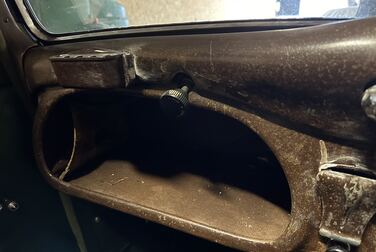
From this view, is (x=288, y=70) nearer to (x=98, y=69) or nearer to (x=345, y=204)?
(x=345, y=204)

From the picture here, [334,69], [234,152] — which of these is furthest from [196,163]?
[334,69]

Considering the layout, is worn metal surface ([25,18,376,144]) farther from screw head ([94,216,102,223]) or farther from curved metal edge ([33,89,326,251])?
screw head ([94,216,102,223])

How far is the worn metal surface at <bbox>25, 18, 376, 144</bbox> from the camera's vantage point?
1.12ft

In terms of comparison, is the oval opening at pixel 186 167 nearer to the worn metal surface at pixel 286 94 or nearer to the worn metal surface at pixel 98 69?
the worn metal surface at pixel 286 94

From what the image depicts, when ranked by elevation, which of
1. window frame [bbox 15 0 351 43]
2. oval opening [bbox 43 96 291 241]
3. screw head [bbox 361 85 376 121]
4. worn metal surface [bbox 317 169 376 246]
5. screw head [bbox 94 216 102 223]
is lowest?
screw head [bbox 94 216 102 223]

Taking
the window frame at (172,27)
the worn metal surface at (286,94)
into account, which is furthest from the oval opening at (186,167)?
the window frame at (172,27)

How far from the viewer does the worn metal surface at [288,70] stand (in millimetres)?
341

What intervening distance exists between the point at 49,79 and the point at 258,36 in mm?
429

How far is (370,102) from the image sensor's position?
325mm

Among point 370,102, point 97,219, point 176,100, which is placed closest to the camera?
point 370,102

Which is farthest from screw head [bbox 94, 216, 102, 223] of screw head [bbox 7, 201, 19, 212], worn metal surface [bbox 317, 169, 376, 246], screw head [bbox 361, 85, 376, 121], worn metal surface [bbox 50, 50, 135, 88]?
screw head [bbox 361, 85, 376, 121]

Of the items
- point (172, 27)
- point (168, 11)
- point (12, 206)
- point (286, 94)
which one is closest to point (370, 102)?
point (286, 94)

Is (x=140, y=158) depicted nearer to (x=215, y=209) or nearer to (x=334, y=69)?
(x=215, y=209)

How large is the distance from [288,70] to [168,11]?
0.49m
